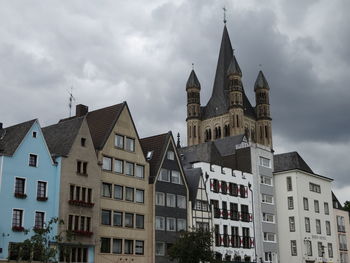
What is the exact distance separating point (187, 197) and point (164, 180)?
441cm

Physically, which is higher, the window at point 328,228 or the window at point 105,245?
the window at point 328,228

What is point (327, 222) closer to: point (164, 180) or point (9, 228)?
point (164, 180)

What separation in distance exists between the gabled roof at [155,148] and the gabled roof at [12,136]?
56.4 feet

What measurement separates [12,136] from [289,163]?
4821 centimetres

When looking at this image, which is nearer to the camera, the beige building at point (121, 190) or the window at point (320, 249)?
the beige building at point (121, 190)

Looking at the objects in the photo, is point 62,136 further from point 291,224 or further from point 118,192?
point 291,224

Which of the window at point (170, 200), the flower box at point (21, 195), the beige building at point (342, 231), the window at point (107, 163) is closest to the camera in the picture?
the flower box at point (21, 195)

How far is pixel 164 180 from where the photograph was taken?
74188 mm

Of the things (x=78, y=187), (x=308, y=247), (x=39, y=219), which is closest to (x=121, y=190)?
(x=78, y=187)

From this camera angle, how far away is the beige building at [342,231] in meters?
102

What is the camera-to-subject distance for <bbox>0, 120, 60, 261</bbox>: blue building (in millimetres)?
57375

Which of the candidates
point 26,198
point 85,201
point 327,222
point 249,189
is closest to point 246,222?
point 249,189

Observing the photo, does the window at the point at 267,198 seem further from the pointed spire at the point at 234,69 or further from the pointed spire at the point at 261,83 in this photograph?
the pointed spire at the point at 261,83

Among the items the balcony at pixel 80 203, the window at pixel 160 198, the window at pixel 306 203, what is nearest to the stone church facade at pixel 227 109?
the window at pixel 306 203
